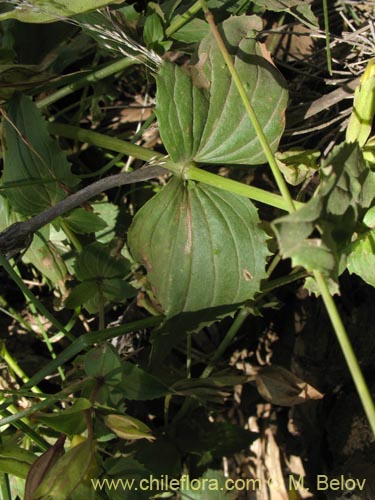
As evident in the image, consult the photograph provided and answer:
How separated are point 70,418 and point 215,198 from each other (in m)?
0.46

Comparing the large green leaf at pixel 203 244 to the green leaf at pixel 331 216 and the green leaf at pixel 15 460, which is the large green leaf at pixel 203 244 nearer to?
the green leaf at pixel 331 216

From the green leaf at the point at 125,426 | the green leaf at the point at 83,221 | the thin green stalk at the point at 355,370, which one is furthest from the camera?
the green leaf at the point at 83,221

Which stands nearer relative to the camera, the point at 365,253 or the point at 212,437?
the point at 365,253

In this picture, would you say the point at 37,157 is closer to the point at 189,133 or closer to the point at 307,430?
the point at 189,133

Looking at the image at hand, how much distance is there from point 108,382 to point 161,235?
0.93 ft

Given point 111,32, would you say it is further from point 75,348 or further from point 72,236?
point 75,348

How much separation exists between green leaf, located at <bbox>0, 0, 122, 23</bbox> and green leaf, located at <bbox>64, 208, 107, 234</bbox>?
1.27 feet

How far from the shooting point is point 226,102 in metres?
1.02

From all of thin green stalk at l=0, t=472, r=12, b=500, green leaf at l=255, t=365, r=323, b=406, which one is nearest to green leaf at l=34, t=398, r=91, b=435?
thin green stalk at l=0, t=472, r=12, b=500

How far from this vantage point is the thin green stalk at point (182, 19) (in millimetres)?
1134

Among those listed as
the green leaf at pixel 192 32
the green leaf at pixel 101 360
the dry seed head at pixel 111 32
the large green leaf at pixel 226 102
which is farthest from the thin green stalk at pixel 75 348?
the green leaf at pixel 192 32

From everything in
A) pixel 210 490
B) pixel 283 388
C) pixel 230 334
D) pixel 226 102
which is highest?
pixel 226 102

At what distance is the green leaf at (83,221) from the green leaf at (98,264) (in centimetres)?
6

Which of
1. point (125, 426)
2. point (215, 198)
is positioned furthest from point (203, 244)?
point (125, 426)
